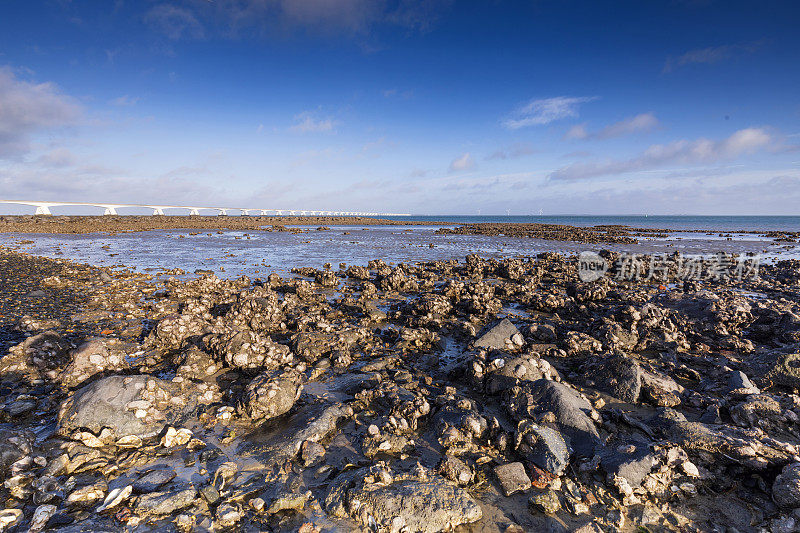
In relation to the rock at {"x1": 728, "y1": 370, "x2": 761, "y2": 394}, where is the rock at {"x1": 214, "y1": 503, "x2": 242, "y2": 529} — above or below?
below

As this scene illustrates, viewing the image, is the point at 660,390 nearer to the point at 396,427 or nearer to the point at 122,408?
the point at 396,427

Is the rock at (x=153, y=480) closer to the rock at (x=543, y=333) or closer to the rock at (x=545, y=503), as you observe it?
the rock at (x=545, y=503)

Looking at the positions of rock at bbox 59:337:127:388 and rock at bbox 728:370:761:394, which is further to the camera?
rock at bbox 728:370:761:394

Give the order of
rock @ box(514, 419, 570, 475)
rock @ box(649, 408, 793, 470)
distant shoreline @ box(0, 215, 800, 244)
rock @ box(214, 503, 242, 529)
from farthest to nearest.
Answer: distant shoreline @ box(0, 215, 800, 244) < rock @ box(514, 419, 570, 475) < rock @ box(649, 408, 793, 470) < rock @ box(214, 503, 242, 529)

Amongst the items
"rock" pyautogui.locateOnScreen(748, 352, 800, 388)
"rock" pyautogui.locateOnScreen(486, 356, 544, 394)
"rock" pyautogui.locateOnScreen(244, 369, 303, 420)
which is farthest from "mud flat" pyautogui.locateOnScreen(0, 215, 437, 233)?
"rock" pyautogui.locateOnScreen(748, 352, 800, 388)

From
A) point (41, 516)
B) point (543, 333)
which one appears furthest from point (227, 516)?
point (543, 333)

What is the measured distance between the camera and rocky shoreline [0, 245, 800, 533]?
12.3 ft

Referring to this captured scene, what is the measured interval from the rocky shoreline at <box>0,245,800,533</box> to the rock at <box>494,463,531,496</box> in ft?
0.05

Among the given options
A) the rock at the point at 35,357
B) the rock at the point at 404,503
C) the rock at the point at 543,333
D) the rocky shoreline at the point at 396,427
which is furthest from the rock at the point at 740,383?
the rock at the point at 35,357

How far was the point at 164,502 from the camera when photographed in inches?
145

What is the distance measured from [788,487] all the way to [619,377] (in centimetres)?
282

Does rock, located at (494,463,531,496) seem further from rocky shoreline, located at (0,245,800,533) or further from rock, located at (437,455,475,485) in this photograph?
rock, located at (437,455,475,485)

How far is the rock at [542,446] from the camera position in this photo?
444 centimetres

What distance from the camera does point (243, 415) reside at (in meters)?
5.53
